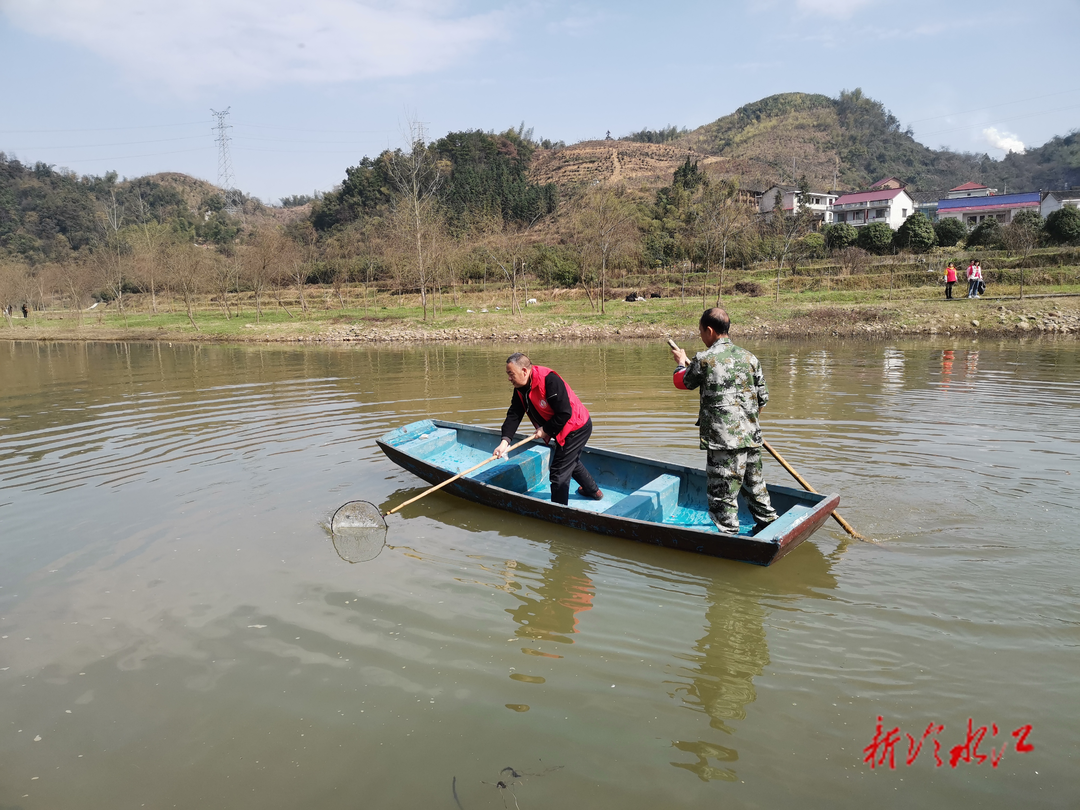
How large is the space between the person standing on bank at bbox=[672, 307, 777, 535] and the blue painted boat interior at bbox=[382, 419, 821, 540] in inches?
10.6

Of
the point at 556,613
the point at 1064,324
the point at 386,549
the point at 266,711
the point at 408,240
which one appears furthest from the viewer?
the point at 408,240

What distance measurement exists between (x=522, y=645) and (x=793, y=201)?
74746 mm

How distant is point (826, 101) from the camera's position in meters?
156

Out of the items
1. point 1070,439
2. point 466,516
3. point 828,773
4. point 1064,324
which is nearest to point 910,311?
point 1064,324

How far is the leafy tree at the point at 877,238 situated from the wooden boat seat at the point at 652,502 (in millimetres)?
42705

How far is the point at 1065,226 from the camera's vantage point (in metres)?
36.2

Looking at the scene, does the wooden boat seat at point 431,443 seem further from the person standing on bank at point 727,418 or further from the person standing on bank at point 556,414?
the person standing on bank at point 727,418

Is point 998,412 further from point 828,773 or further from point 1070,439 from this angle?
point 828,773

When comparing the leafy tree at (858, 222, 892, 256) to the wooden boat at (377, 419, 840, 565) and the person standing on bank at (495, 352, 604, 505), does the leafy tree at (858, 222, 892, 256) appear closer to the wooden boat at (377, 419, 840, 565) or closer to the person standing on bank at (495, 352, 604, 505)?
the wooden boat at (377, 419, 840, 565)

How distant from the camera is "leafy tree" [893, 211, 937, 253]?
4097 cm

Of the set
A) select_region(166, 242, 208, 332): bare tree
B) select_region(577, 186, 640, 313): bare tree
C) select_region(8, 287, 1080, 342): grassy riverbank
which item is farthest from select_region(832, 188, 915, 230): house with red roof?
select_region(166, 242, 208, 332): bare tree

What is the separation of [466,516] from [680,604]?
9.88 ft

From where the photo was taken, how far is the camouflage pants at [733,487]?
589 centimetres

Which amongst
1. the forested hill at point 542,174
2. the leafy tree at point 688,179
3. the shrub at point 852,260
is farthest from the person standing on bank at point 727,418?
the leafy tree at point 688,179
